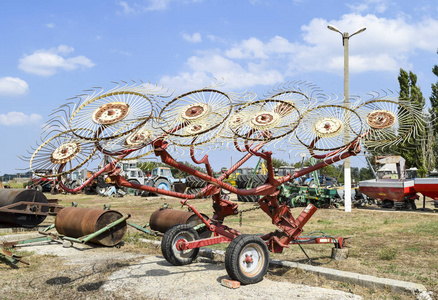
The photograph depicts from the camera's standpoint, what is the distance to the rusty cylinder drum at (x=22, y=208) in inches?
432

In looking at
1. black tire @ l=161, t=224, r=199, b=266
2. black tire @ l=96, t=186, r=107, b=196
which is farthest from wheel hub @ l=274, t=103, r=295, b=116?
black tire @ l=96, t=186, r=107, b=196

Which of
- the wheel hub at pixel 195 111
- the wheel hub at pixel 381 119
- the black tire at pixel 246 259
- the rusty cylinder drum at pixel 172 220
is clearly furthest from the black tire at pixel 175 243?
the wheel hub at pixel 381 119

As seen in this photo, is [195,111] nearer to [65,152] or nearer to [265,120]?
[265,120]

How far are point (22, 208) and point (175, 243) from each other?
6.28 m

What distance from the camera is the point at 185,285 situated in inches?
227

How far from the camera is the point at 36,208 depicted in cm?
1111

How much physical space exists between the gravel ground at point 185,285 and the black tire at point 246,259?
141 mm

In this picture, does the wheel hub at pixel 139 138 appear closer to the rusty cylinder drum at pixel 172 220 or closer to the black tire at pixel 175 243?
the black tire at pixel 175 243

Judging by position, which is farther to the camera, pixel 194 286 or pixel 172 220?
pixel 172 220

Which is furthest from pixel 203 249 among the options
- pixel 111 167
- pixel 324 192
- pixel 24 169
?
pixel 324 192

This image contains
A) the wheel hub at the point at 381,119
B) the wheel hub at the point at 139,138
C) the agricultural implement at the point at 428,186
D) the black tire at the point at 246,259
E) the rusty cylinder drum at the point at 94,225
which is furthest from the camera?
the agricultural implement at the point at 428,186

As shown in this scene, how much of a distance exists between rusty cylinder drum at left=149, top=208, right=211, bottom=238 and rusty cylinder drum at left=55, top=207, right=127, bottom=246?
0.91m

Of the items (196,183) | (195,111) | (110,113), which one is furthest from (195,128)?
(196,183)

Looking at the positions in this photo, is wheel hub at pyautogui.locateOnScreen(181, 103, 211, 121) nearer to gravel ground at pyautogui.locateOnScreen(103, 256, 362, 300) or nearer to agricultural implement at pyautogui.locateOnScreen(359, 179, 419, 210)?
gravel ground at pyautogui.locateOnScreen(103, 256, 362, 300)
